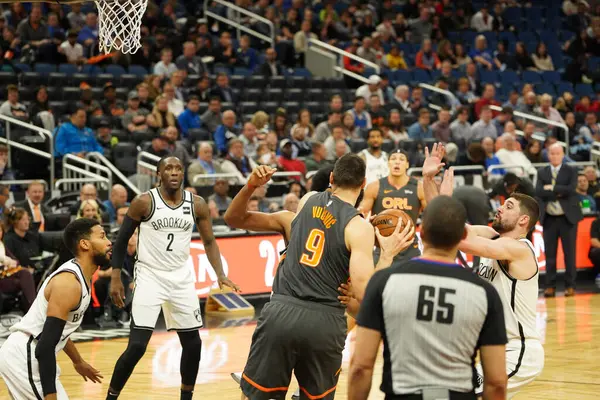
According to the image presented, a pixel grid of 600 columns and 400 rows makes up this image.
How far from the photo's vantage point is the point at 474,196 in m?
15.1

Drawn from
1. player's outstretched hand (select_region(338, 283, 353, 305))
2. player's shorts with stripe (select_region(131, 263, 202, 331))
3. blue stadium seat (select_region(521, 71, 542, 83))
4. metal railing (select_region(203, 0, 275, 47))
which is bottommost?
player's shorts with stripe (select_region(131, 263, 202, 331))

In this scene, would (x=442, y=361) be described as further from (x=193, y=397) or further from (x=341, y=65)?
(x=341, y=65)

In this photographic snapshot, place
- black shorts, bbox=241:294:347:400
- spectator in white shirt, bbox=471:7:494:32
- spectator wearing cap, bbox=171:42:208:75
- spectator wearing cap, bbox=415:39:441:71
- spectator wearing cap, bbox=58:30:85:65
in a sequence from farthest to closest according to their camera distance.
Answer: 1. spectator in white shirt, bbox=471:7:494:32
2. spectator wearing cap, bbox=415:39:441:71
3. spectator wearing cap, bbox=171:42:208:75
4. spectator wearing cap, bbox=58:30:85:65
5. black shorts, bbox=241:294:347:400

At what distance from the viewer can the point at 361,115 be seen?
19.3 m

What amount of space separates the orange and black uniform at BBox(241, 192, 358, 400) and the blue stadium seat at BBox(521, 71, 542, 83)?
1916 centimetres

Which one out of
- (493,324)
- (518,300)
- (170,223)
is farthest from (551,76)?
(493,324)

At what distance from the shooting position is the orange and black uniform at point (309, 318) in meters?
5.87

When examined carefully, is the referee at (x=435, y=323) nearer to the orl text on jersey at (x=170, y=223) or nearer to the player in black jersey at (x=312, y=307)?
the player in black jersey at (x=312, y=307)

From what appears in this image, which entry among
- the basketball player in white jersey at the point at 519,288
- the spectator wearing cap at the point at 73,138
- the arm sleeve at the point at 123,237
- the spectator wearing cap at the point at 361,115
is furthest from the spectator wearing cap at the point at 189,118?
the basketball player in white jersey at the point at 519,288

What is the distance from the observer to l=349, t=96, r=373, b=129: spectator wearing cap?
749 inches

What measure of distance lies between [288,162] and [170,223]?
→ 8.51 metres

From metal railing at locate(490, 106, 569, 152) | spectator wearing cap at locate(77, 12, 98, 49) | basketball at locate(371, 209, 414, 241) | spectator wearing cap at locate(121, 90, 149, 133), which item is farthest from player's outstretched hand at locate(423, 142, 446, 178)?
metal railing at locate(490, 106, 569, 152)

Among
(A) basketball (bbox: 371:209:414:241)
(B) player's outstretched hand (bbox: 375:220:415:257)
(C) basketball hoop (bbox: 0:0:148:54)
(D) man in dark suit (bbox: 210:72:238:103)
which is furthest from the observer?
(D) man in dark suit (bbox: 210:72:238:103)

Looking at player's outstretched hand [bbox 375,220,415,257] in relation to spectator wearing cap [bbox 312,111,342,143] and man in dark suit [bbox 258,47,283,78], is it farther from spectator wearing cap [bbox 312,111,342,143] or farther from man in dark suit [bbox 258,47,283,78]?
man in dark suit [bbox 258,47,283,78]
